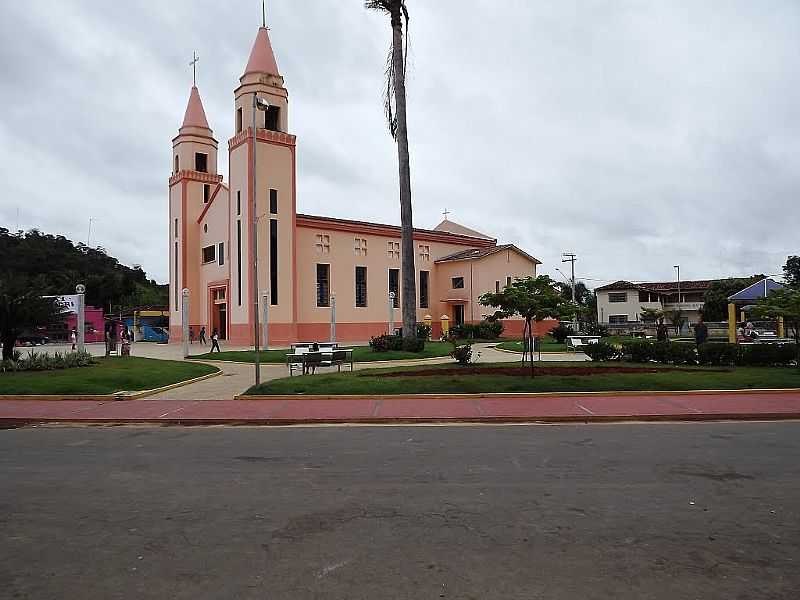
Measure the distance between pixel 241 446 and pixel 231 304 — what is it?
3390 cm

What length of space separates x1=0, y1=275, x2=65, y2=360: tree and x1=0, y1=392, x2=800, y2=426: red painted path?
511cm

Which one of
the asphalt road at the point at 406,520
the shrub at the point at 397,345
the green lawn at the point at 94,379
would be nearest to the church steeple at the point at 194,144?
the shrub at the point at 397,345

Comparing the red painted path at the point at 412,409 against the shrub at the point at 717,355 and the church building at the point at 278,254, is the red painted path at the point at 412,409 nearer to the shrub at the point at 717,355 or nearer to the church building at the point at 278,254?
the shrub at the point at 717,355

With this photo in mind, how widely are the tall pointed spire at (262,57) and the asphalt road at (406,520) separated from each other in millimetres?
36265

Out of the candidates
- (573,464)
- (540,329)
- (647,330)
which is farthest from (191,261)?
(573,464)

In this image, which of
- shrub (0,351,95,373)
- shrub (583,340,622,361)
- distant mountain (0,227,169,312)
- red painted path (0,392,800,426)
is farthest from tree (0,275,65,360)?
distant mountain (0,227,169,312)

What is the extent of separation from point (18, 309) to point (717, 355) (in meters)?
20.3

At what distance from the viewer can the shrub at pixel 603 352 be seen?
21016 mm

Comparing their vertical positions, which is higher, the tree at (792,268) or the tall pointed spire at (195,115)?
the tall pointed spire at (195,115)

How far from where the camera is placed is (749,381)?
50.2 feet

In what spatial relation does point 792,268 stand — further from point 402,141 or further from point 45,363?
point 45,363

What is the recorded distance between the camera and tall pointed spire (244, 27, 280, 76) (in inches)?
1631

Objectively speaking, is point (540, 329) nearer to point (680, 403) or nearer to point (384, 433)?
point (680, 403)

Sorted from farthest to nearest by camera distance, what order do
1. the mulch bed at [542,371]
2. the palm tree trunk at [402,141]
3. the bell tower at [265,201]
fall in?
the bell tower at [265,201] → the palm tree trunk at [402,141] → the mulch bed at [542,371]
